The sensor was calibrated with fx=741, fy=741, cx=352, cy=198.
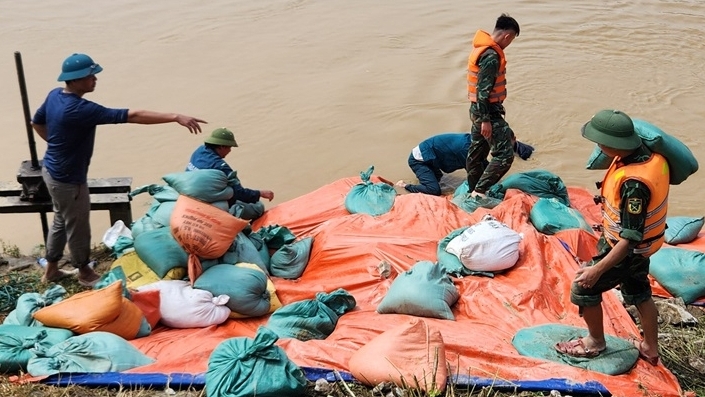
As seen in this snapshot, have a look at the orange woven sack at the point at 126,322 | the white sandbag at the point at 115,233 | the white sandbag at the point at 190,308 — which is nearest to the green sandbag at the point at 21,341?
the orange woven sack at the point at 126,322

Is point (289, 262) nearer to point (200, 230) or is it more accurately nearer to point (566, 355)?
point (200, 230)

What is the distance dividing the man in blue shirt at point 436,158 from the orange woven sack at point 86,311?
2731 millimetres

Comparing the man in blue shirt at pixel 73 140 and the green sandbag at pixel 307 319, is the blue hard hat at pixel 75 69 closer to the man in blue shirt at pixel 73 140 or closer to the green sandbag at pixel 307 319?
the man in blue shirt at pixel 73 140

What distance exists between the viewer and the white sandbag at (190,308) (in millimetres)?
3793

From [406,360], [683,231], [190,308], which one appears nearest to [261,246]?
[190,308]

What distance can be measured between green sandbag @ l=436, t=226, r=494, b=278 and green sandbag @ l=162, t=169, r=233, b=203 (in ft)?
4.32

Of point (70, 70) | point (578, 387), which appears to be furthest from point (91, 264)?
point (578, 387)

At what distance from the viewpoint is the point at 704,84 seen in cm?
804

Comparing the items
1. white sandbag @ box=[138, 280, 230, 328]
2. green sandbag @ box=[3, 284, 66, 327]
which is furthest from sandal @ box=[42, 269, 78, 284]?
white sandbag @ box=[138, 280, 230, 328]

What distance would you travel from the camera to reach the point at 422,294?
3.78 m

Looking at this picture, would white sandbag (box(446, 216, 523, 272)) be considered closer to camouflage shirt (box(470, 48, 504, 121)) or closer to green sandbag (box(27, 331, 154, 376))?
camouflage shirt (box(470, 48, 504, 121))

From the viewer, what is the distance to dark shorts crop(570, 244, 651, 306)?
298cm

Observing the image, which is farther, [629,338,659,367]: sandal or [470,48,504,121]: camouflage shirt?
[470,48,504,121]: camouflage shirt

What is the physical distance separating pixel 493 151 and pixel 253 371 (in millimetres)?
2709
